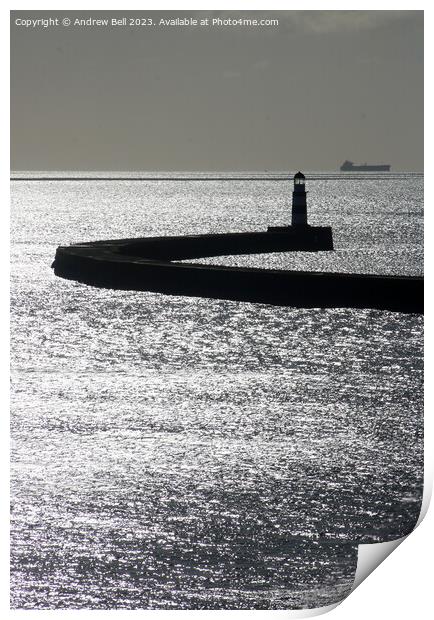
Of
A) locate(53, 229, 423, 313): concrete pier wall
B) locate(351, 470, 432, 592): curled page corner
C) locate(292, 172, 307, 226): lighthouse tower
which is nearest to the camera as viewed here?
locate(351, 470, 432, 592): curled page corner

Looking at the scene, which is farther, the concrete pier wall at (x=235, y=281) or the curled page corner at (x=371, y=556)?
the concrete pier wall at (x=235, y=281)

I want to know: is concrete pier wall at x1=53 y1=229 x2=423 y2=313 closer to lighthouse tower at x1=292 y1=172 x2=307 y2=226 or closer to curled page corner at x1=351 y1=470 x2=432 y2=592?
lighthouse tower at x1=292 y1=172 x2=307 y2=226

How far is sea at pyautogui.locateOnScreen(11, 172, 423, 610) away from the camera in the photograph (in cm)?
420

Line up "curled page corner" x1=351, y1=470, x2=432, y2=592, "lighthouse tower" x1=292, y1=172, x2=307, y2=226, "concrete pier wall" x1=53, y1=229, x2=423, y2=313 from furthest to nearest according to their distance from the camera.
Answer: "lighthouse tower" x1=292, y1=172, x2=307, y2=226 < "concrete pier wall" x1=53, y1=229, x2=423, y2=313 < "curled page corner" x1=351, y1=470, x2=432, y2=592

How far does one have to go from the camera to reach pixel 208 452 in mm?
5805

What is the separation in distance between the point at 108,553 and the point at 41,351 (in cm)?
482

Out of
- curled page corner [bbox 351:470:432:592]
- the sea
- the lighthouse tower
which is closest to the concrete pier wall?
the sea

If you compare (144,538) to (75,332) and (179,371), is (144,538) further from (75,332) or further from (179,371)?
(75,332)

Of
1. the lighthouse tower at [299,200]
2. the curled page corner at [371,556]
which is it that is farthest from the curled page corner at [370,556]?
the lighthouse tower at [299,200]

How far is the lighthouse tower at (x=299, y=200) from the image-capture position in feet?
60.8

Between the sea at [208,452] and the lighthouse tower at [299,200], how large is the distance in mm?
7413

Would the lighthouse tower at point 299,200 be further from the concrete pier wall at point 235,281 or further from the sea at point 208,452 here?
the sea at point 208,452

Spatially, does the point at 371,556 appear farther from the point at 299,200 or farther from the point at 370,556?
the point at 299,200

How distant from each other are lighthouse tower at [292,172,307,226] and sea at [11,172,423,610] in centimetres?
741
